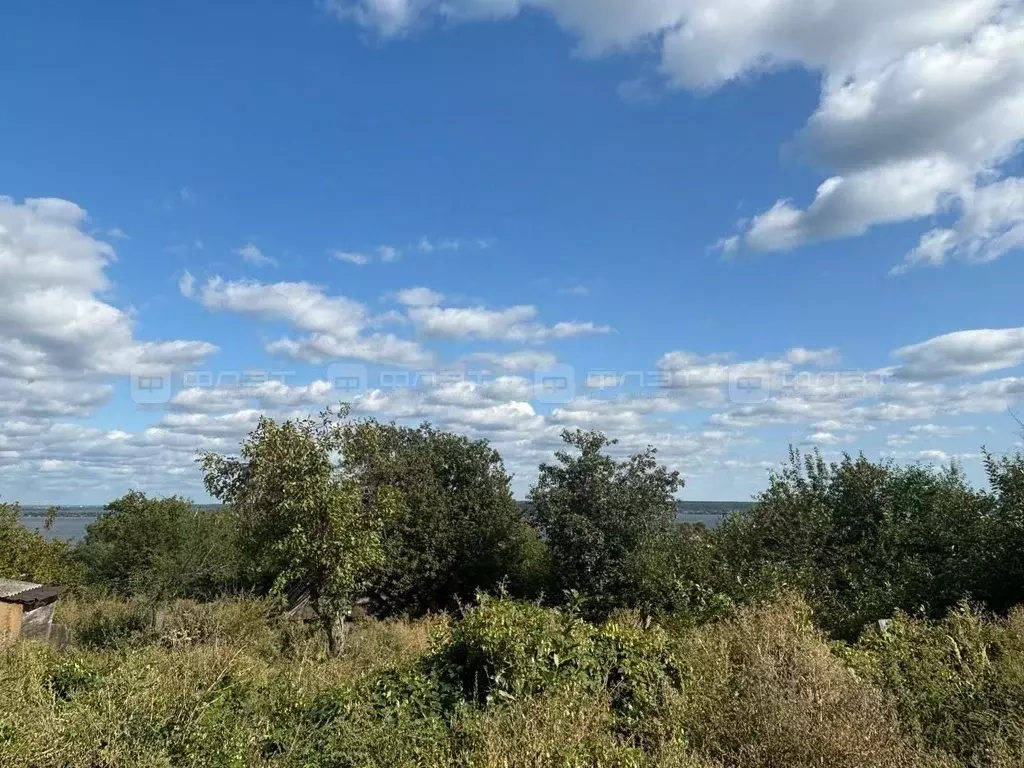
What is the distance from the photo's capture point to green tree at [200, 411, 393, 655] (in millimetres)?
12766

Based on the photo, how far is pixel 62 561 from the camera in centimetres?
2852

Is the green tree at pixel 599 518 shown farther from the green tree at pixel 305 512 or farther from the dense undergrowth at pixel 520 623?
the green tree at pixel 305 512

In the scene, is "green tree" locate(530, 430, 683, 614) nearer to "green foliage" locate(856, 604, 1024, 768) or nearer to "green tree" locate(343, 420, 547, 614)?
"green tree" locate(343, 420, 547, 614)

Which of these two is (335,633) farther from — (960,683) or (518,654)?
(960,683)

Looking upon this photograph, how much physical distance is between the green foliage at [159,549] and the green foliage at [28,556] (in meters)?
0.88

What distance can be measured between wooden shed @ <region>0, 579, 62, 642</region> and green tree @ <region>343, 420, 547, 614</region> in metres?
8.95

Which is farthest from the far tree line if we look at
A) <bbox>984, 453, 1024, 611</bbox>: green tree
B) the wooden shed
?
the wooden shed

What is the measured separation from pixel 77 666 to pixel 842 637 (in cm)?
1278

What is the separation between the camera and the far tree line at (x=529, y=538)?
13.1m

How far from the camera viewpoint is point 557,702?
16.8ft

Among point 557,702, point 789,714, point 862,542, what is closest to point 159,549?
point 862,542

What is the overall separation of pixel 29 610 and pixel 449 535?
472 inches

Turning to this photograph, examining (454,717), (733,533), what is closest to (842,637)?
(733,533)

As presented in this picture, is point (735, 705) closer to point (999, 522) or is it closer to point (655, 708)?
point (655, 708)
